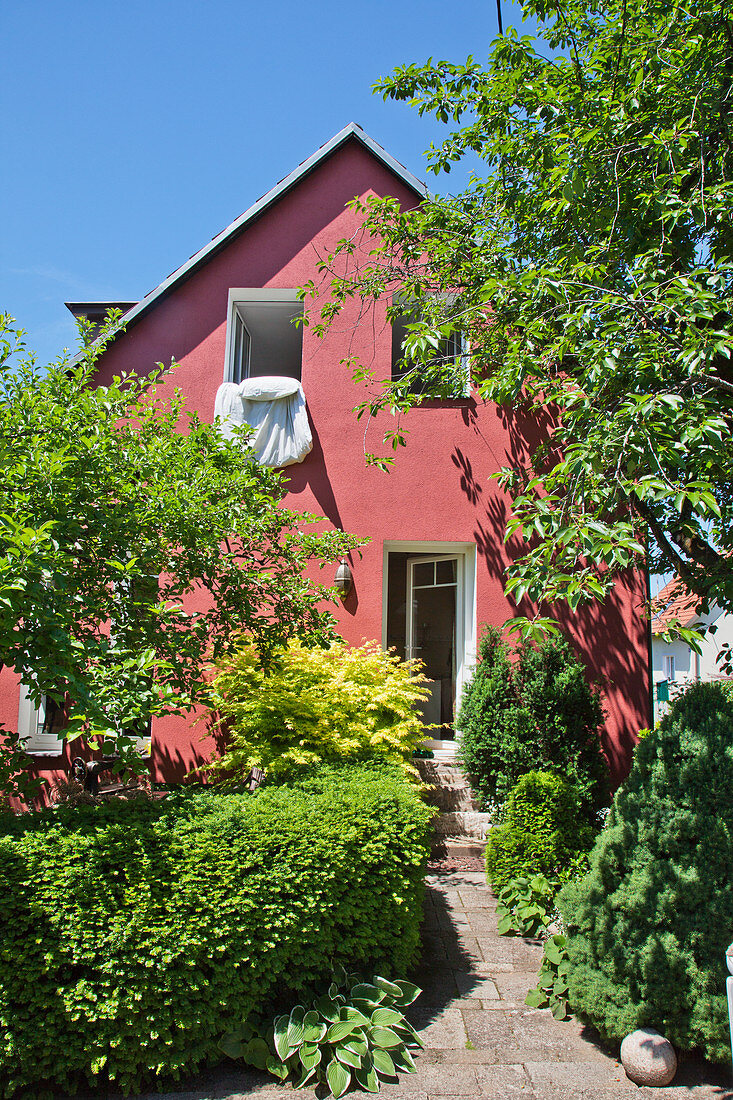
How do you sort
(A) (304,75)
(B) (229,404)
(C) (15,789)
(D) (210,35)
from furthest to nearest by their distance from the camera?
(B) (229,404)
(A) (304,75)
(D) (210,35)
(C) (15,789)

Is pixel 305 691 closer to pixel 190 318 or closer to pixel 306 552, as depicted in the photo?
pixel 306 552

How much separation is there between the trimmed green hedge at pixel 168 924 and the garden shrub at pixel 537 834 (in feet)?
6.22

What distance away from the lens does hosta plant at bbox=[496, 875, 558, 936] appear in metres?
5.39

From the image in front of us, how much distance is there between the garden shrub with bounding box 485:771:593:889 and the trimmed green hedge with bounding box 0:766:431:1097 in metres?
1.90

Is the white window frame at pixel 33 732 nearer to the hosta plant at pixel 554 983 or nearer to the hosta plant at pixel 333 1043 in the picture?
the hosta plant at pixel 333 1043

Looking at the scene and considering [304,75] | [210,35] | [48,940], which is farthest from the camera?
[304,75]

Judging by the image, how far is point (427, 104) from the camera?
6.65 meters

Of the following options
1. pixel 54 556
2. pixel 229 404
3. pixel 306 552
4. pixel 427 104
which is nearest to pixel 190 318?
pixel 229 404

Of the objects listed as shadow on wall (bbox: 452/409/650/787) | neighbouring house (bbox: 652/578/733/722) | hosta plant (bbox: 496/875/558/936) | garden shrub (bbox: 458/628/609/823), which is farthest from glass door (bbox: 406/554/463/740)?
neighbouring house (bbox: 652/578/733/722)

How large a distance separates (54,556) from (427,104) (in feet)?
19.2

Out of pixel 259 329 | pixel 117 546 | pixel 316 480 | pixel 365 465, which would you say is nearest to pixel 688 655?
pixel 365 465

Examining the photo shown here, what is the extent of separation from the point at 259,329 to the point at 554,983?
30.4ft

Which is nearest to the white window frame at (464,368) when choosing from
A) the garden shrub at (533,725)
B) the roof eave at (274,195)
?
the roof eave at (274,195)

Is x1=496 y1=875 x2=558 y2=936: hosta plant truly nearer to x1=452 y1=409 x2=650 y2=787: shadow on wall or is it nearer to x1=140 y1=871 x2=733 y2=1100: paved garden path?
x1=140 y1=871 x2=733 y2=1100: paved garden path
